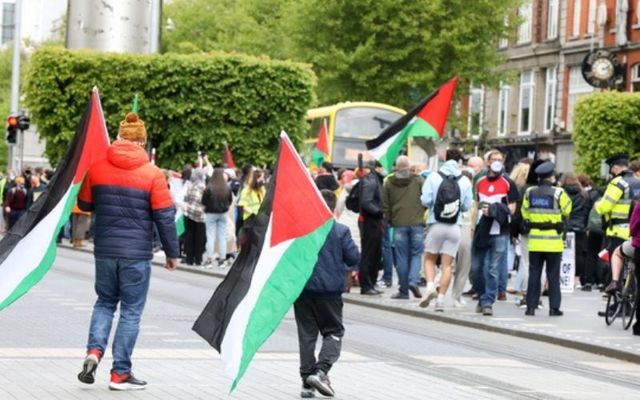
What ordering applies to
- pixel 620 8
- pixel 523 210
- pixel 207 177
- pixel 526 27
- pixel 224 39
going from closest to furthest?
1. pixel 523 210
2. pixel 207 177
3. pixel 620 8
4. pixel 526 27
5. pixel 224 39

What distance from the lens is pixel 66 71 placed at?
44.2 meters

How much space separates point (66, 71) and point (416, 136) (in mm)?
19101

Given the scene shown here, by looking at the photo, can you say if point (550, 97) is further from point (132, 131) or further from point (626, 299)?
point (132, 131)

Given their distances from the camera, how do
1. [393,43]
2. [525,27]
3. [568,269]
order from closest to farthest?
[568,269] → [393,43] → [525,27]

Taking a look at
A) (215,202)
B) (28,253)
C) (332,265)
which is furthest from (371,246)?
(332,265)

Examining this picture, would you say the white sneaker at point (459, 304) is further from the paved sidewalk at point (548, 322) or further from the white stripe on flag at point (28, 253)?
the white stripe on flag at point (28, 253)

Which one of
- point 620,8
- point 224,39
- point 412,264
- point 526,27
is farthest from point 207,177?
point 224,39

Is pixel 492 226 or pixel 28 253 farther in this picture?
pixel 492 226

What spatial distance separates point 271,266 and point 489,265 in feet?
36.5

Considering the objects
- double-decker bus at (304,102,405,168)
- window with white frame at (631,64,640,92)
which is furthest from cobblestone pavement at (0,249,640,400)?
window with white frame at (631,64,640,92)

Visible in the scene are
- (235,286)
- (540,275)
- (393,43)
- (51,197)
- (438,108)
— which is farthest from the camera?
(393,43)

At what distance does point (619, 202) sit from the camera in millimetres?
23062

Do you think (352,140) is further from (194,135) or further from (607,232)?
(607,232)

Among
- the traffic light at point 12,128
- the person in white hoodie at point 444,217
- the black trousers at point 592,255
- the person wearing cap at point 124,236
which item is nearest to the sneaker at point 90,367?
the person wearing cap at point 124,236
